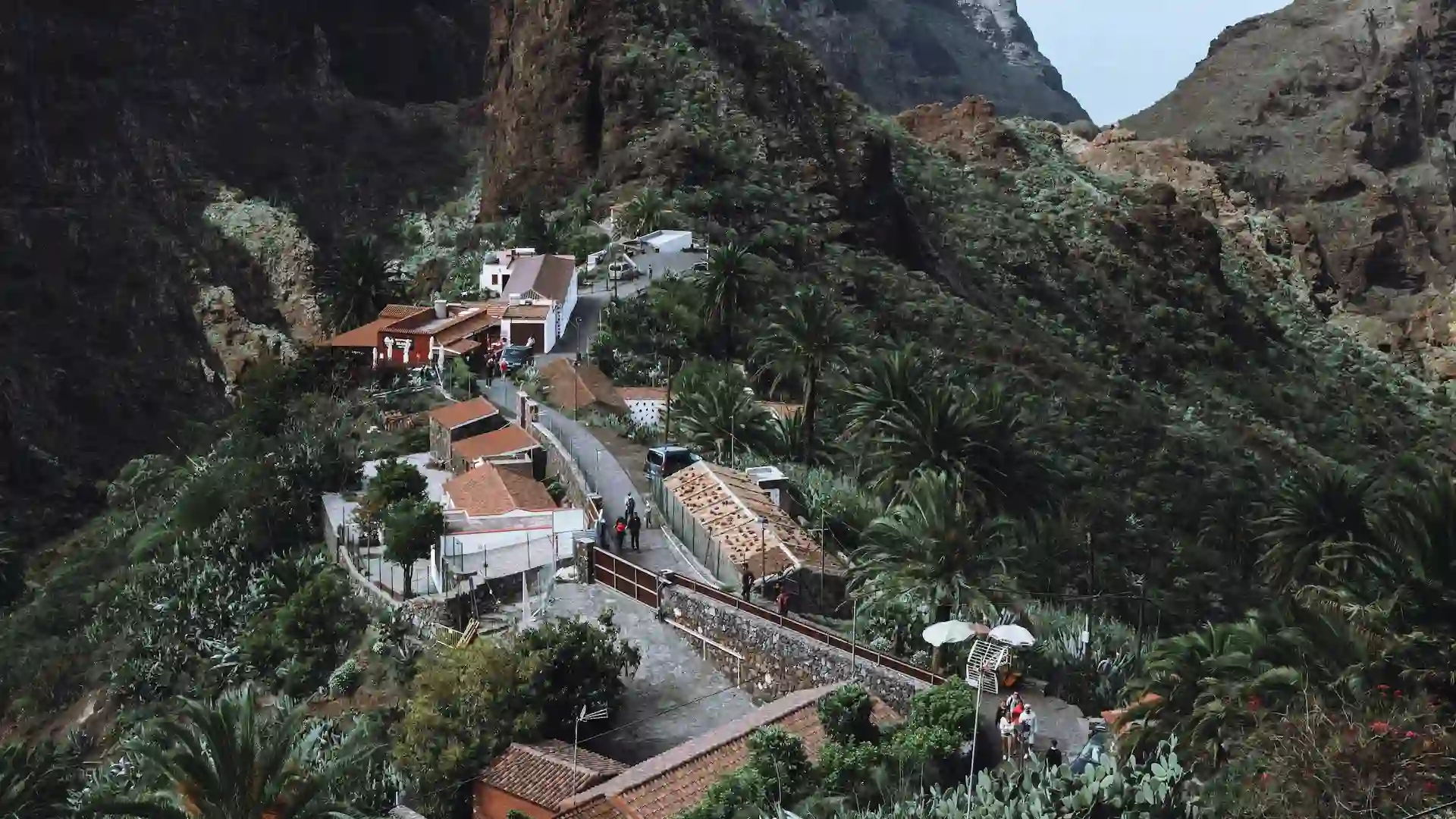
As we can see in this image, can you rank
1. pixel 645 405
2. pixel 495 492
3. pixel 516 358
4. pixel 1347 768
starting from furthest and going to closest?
1. pixel 516 358
2. pixel 645 405
3. pixel 495 492
4. pixel 1347 768

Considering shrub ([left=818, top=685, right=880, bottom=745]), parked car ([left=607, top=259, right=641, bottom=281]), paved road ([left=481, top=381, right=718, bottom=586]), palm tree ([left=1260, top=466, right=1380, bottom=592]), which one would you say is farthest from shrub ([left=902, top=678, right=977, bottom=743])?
parked car ([left=607, top=259, right=641, bottom=281])

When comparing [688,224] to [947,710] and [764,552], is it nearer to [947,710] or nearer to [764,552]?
[764,552]

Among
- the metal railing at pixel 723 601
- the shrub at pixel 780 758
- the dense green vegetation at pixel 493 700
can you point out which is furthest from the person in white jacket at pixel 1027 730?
the dense green vegetation at pixel 493 700

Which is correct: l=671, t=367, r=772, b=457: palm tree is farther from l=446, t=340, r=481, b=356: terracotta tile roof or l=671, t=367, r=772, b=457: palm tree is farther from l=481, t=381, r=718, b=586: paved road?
l=446, t=340, r=481, b=356: terracotta tile roof

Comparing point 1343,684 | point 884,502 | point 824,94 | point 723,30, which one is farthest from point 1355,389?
point 1343,684

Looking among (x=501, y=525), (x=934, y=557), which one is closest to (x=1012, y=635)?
(x=934, y=557)

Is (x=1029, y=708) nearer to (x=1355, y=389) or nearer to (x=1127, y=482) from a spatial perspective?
(x=1127, y=482)
